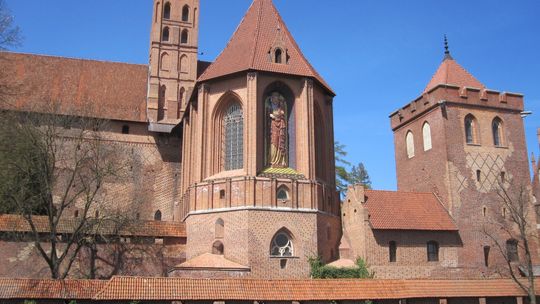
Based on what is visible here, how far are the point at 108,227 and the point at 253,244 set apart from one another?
22.4ft

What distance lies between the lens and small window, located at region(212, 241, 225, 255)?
80.6 ft

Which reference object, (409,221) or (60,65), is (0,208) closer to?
(60,65)

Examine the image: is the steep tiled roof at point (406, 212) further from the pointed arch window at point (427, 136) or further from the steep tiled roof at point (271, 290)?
the steep tiled roof at point (271, 290)

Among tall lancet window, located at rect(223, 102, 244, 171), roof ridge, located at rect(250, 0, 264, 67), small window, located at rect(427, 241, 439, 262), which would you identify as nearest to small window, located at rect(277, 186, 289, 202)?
tall lancet window, located at rect(223, 102, 244, 171)

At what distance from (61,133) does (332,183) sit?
13074mm

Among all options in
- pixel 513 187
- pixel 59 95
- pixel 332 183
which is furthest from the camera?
pixel 59 95

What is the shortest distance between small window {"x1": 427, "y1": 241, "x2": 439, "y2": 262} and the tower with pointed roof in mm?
4427

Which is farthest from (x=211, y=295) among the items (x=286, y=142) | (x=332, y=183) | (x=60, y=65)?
(x=60, y=65)

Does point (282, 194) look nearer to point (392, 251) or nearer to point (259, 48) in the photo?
point (392, 251)

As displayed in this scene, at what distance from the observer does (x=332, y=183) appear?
90.9ft

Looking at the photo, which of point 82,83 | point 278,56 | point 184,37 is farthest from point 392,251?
point 82,83

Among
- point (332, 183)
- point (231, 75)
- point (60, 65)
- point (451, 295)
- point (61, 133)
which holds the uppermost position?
point (60, 65)

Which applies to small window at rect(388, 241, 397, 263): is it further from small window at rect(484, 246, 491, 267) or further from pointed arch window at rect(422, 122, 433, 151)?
pointed arch window at rect(422, 122, 433, 151)

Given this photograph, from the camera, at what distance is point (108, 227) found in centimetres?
2516
